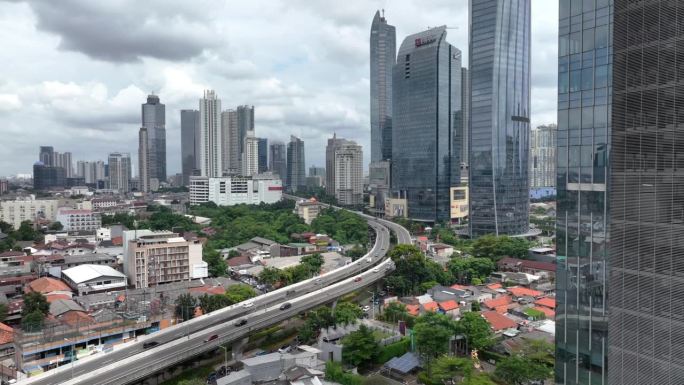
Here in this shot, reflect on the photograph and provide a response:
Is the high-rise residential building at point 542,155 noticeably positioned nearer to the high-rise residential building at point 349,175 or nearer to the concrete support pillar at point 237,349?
the high-rise residential building at point 349,175

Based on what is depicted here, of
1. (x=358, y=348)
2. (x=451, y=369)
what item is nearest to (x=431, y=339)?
(x=451, y=369)

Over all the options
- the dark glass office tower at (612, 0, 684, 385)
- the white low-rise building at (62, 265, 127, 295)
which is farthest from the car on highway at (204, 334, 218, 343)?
the dark glass office tower at (612, 0, 684, 385)

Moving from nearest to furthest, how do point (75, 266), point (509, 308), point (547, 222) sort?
point (509, 308) → point (75, 266) → point (547, 222)

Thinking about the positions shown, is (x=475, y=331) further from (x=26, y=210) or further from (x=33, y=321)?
(x=26, y=210)

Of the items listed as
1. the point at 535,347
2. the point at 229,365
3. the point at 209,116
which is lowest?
the point at 229,365

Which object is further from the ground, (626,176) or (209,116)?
(209,116)

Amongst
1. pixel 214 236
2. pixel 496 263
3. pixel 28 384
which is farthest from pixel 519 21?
pixel 28 384

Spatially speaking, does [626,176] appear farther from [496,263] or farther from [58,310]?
[496,263]
